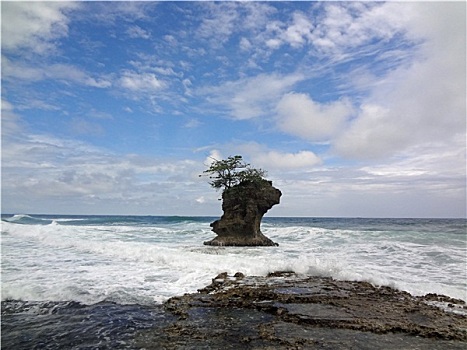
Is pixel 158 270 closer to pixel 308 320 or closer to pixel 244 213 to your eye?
pixel 308 320

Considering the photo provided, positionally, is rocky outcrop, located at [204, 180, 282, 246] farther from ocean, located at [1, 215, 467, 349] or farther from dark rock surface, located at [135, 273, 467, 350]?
dark rock surface, located at [135, 273, 467, 350]

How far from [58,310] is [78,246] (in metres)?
14.3

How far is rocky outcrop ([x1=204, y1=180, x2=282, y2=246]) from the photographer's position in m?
24.9

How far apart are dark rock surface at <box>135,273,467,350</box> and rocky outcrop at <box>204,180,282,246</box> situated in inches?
547

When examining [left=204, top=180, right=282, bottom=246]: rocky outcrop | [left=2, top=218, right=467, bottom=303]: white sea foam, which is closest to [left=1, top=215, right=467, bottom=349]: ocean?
[left=2, top=218, right=467, bottom=303]: white sea foam

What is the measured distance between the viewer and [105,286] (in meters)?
11.1

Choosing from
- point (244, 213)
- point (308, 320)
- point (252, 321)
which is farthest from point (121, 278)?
point (244, 213)

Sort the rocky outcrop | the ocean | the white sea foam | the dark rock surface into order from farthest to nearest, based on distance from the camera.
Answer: the rocky outcrop
the white sea foam
the ocean
the dark rock surface

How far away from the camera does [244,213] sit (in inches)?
1016

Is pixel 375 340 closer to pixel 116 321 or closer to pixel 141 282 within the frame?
pixel 116 321

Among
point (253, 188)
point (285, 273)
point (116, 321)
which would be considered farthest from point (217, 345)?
point (253, 188)

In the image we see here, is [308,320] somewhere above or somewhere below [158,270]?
below

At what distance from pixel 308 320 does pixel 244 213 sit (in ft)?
59.6

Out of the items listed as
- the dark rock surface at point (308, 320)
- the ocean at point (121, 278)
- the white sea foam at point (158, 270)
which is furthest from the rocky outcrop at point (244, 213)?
the dark rock surface at point (308, 320)
